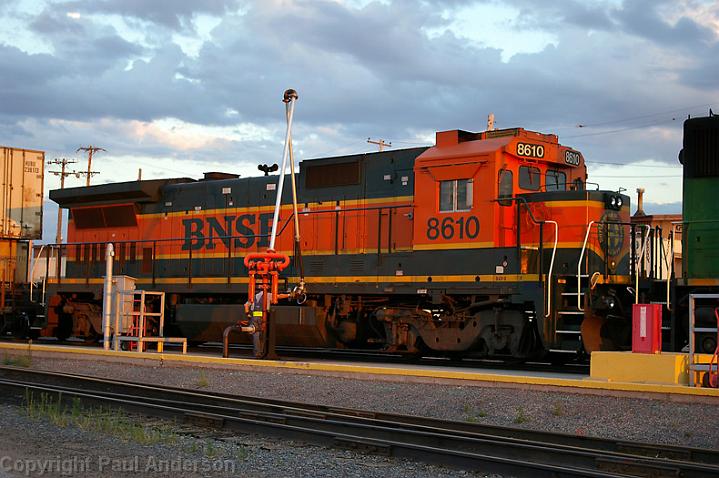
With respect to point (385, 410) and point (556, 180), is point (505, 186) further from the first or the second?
point (385, 410)

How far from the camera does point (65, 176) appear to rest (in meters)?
61.3

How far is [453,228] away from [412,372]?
117 inches

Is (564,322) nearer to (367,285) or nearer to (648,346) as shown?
(648,346)

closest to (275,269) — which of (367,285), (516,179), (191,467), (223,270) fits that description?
(367,285)

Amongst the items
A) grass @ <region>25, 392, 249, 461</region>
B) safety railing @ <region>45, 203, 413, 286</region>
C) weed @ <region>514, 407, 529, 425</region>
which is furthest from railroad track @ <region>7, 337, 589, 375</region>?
grass @ <region>25, 392, 249, 461</region>

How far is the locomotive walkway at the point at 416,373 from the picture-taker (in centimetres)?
1068

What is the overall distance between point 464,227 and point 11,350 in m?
9.90

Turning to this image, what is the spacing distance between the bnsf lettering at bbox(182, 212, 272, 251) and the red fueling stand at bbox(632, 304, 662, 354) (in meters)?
8.30

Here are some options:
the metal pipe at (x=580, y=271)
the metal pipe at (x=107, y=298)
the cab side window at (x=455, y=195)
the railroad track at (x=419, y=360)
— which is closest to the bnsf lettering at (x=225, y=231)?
the metal pipe at (x=107, y=298)

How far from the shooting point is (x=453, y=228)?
14727 mm

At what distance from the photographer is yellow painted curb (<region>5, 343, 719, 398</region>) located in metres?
10.7

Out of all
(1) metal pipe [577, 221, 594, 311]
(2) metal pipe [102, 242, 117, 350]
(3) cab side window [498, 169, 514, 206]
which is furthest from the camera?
(2) metal pipe [102, 242, 117, 350]

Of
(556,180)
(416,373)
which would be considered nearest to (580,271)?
(556,180)

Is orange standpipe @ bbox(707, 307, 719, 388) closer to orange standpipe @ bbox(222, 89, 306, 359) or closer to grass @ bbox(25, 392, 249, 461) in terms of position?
grass @ bbox(25, 392, 249, 461)
